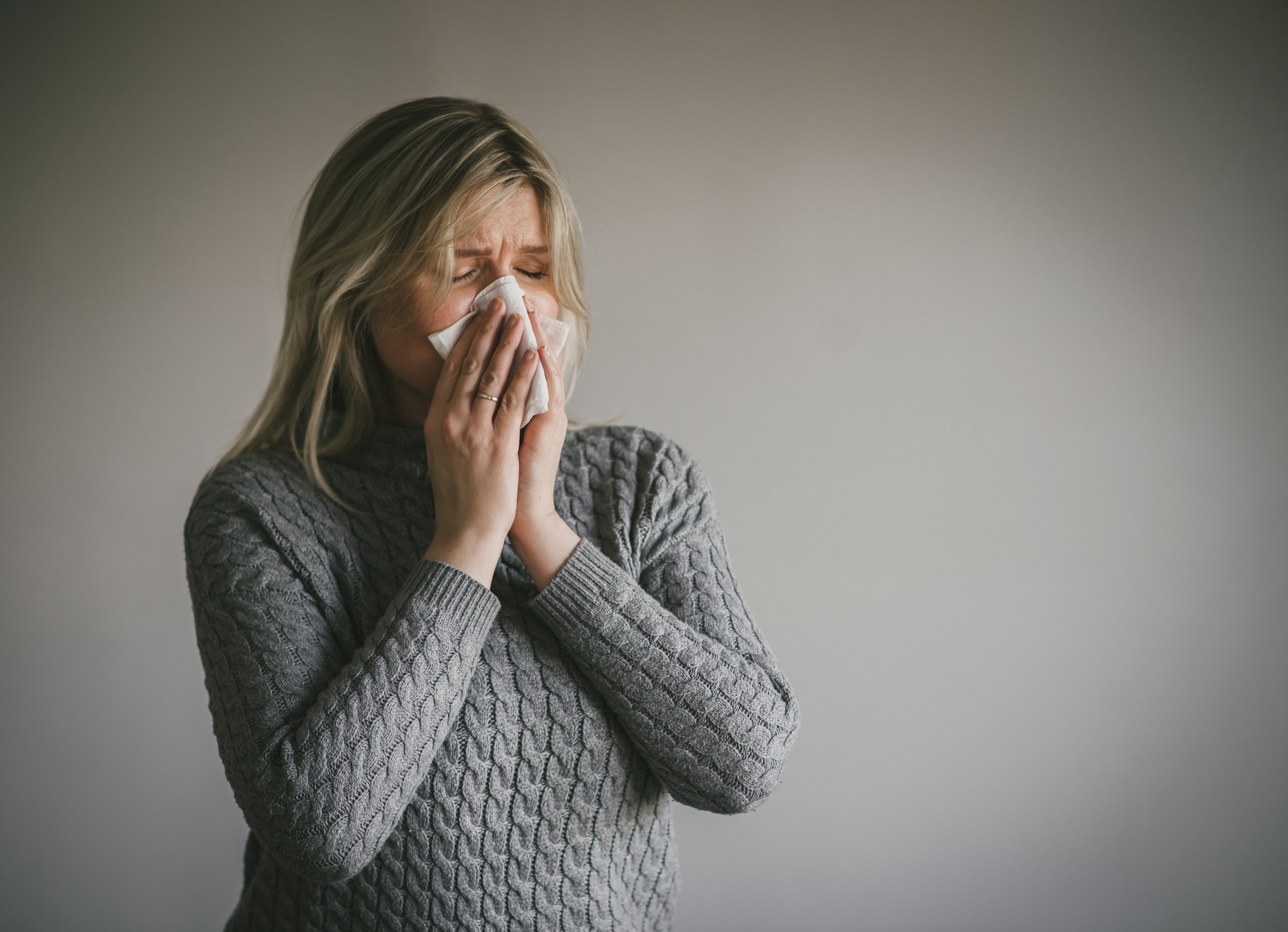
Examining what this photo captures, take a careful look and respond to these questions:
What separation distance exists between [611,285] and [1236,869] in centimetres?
204

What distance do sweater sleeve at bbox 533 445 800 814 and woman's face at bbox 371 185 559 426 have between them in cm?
34

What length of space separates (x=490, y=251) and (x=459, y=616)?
1.57 ft

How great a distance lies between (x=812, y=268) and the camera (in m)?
1.75

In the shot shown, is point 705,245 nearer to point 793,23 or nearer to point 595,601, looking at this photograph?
point 793,23

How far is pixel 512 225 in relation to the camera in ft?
3.35

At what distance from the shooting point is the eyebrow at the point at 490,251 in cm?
100

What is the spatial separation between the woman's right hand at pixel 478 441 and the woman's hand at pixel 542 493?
0.08 ft

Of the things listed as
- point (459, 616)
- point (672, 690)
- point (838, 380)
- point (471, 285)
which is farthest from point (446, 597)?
point (838, 380)

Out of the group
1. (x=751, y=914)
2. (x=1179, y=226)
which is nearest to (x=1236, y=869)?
(x=751, y=914)

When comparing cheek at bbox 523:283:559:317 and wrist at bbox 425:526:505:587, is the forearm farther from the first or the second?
cheek at bbox 523:283:559:317

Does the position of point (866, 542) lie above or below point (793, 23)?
below

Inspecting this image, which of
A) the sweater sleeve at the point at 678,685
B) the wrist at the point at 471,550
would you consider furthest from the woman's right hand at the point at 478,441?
the sweater sleeve at the point at 678,685

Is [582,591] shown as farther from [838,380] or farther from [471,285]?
[838,380]

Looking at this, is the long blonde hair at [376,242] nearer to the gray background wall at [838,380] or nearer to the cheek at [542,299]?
the cheek at [542,299]
